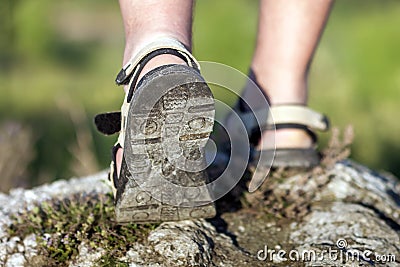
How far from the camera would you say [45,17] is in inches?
386

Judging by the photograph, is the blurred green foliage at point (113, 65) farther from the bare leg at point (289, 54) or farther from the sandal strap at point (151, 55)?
the sandal strap at point (151, 55)

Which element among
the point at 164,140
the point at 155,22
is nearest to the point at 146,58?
the point at 155,22

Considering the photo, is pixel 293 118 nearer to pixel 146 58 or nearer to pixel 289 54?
pixel 289 54

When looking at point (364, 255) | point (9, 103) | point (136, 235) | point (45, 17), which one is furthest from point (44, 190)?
point (45, 17)

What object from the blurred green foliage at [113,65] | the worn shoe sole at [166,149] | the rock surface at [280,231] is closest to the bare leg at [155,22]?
the worn shoe sole at [166,149]

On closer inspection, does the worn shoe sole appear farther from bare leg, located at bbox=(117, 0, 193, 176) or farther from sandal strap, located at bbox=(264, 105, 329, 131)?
sandal strap, located at bbox=(264, 105, 329, 131)

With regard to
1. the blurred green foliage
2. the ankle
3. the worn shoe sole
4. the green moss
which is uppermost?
the blurred green foliage

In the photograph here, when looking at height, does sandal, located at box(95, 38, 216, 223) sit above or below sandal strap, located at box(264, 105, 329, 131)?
below

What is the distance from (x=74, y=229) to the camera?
1.86 metres

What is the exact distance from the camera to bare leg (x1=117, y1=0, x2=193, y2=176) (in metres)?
1.78

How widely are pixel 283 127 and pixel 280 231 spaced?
18.2 inches

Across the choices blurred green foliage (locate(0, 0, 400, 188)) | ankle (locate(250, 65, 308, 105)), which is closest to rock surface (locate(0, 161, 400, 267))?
ankle (locate(250, 65, 308, 105))

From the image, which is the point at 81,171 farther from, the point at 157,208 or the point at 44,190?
the point at 157,208

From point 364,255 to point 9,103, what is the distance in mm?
6396
